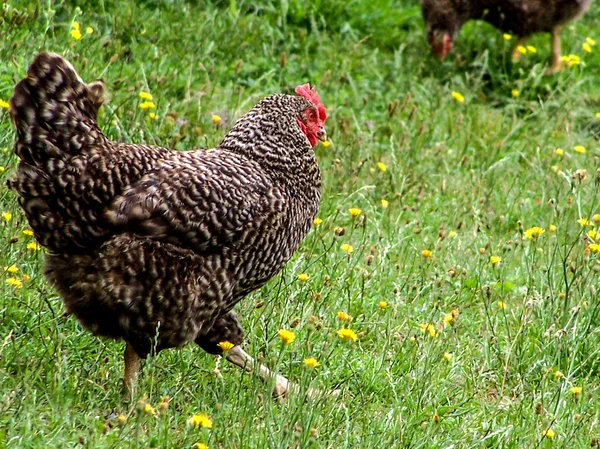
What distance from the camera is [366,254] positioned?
5.69 meters

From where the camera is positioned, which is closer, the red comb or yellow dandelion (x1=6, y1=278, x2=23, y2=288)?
yellow dandelion (x1=6, y1=278, x2=23, y2=288)

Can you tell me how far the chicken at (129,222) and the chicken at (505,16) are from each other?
5327 millimetres

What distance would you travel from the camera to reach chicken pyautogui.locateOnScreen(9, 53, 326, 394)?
382 centimetres

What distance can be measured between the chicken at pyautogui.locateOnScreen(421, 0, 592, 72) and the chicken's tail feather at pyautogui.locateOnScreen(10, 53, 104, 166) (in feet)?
18.6

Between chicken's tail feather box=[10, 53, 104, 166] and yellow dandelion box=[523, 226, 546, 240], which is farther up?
chicken's tail feather box=[10, 53, 104, 166]

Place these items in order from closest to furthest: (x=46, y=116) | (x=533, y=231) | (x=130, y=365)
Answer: (x=46, y=116)
(x=130, y=365)
(x=533, y=231)

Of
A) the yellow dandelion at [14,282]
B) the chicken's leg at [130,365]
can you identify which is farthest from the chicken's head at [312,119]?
the yellow dandelion at [14,282]

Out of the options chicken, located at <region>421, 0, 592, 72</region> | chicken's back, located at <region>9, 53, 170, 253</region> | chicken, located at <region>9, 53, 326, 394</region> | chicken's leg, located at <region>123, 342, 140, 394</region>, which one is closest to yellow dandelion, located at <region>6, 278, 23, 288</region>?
chicken, located at <region>9, 53, 326, 394</region>

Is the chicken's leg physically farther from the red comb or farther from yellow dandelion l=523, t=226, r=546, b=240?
yellow dandelion l=523, t=226, r=546, b=240

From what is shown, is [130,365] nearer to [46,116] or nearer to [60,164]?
[60,164]

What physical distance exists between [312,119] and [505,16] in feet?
16.5

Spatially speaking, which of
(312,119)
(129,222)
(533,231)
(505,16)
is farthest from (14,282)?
(505,16)

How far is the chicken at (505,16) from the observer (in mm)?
8977

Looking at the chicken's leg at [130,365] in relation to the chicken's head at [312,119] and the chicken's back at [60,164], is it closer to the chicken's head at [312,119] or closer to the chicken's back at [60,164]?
the chicken's back at [60,164]
